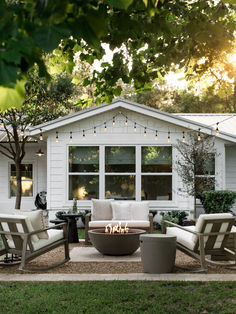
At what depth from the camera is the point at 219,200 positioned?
13.3m

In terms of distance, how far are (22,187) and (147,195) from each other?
6335 millimetres

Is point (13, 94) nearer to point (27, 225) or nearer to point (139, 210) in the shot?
point (27, 225)

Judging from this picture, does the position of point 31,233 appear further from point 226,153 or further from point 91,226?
point 226,153

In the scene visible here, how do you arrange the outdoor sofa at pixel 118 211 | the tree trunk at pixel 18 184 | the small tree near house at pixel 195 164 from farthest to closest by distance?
the tree trunk at pixel 18 184 < the small tree near house at pixel 195 164 < the outdoor sofa at pixel 118 211

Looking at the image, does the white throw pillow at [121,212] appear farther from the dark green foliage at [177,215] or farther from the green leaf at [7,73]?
the green leaf at [7,73]

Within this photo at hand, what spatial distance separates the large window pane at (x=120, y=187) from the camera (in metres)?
13.9

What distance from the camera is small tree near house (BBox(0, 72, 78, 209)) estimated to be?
16469mm

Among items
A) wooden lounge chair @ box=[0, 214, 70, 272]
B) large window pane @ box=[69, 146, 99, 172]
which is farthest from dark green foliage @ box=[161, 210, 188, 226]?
wooden lounge chair @ box=[0, 214, 70, 272]

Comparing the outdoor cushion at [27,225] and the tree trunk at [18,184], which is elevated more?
the tree trunk at [18,184]

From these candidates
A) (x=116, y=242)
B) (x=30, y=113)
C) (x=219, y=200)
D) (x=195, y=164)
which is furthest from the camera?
(x=30, y=113)

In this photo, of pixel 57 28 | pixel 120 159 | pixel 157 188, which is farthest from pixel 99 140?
pixel 57 28

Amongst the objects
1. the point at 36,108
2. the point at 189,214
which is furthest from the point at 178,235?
the point at 36,108

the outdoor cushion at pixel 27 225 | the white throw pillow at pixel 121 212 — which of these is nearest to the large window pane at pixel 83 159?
the white throw pillow at pixel 121 212

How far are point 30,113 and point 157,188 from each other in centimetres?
580
